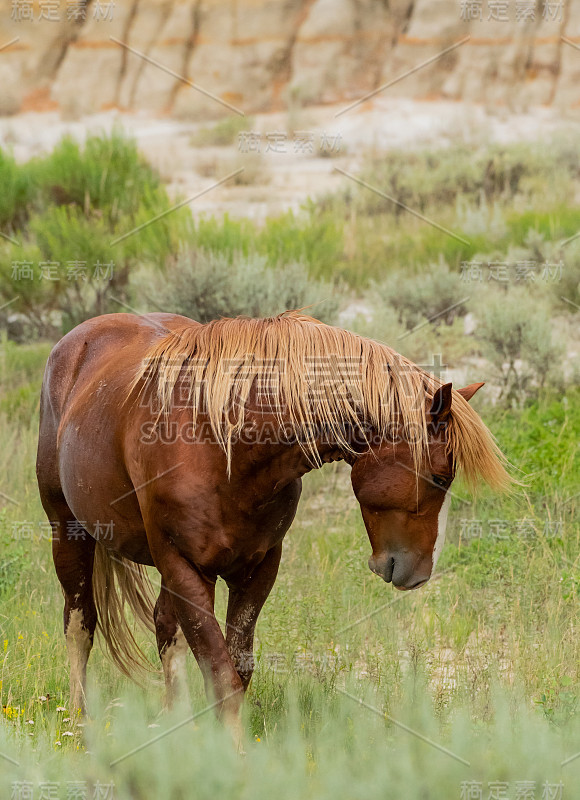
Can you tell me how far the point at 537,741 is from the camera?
9.68 feet

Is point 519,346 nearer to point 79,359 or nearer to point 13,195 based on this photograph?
point 79,359

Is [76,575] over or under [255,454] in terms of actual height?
under

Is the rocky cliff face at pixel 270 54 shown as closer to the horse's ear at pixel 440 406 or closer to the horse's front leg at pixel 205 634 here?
the horse's ear at pixel 440 406

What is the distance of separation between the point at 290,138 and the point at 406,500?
13.5 metres

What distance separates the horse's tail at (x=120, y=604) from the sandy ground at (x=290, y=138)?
368 inches

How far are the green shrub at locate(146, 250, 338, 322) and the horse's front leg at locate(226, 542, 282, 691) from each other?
5753mm

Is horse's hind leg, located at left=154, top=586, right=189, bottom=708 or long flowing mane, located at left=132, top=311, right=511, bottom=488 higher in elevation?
long flowing mane, located at left=132, top=311, right=511, bottom=488

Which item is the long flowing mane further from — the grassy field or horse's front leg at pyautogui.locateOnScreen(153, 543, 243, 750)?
the grassy field

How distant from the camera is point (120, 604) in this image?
4.69 metres

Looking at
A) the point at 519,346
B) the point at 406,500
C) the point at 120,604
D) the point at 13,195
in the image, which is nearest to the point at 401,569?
the point at 406,500

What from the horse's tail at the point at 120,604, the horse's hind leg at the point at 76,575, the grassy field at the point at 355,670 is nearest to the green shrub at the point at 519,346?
the grassy field at the point at 355,670

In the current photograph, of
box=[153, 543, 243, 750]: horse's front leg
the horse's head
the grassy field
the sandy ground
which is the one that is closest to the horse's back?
the grassy field

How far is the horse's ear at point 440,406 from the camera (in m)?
3.24

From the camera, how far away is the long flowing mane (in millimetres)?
3314
